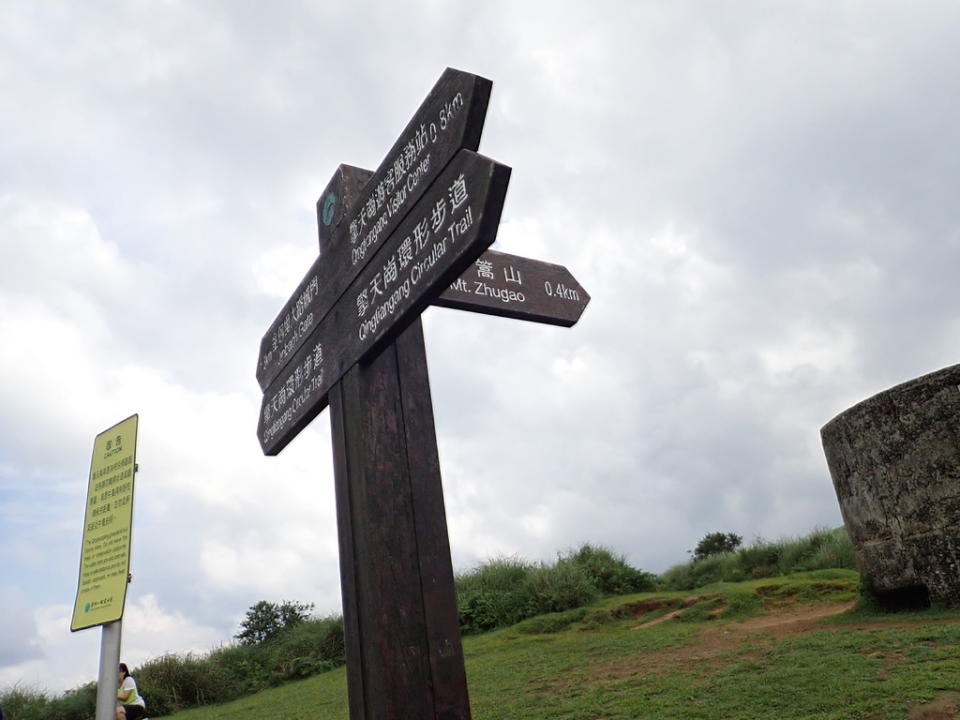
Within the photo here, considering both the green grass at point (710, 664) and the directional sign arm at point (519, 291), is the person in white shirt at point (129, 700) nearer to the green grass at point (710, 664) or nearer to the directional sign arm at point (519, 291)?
the green grass at point (710, 664)

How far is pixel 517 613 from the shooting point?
12.9 m

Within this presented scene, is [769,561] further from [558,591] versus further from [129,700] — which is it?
[129,700]

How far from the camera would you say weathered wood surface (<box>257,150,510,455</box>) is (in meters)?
2.27

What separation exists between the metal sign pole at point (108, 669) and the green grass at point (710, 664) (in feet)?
11.6

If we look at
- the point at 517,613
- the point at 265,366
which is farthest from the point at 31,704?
the point at 265,366

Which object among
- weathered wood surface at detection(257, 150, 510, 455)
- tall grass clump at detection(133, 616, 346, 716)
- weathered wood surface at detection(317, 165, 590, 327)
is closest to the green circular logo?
weathered wood surface at detection(317, 165, 590, 327)

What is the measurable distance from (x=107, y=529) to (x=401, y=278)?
65.0 inches

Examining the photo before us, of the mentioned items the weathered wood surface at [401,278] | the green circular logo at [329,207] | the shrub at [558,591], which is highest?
the green circular logo at [329,207]

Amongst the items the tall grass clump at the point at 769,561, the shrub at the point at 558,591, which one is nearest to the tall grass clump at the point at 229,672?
the shrub at the point at 558,591

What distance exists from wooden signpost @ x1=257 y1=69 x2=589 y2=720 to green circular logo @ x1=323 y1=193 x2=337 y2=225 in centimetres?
3

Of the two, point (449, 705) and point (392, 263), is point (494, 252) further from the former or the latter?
point (449, 705)

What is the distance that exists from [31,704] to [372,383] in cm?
1538

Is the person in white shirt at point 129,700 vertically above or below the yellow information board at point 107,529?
below

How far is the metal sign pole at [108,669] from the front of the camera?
295 centimetres
